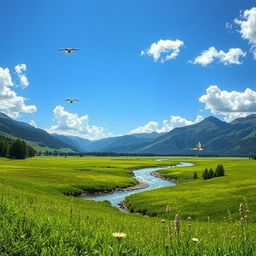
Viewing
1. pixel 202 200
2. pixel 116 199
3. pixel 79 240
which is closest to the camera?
pixel 79 240

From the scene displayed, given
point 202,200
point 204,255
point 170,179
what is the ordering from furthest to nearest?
1. point 170,179
2. point 202,200
3. point 204,255

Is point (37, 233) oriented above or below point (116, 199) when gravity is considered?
above

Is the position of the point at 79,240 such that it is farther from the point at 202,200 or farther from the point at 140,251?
the point at 202,200

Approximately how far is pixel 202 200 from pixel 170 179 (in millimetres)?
70790

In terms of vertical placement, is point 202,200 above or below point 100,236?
below

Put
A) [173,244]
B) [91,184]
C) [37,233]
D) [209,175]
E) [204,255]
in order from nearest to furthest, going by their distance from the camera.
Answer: [204,255]
[173,244]
[37,233]
[91,184]
[209,175]

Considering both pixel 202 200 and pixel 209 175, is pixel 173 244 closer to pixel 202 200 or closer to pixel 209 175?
pixel 202 200

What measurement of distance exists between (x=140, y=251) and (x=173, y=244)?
2.25 feet

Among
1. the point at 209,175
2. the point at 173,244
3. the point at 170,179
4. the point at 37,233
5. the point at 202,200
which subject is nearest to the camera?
the point at 173,244

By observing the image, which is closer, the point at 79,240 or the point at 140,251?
the point at 140,251

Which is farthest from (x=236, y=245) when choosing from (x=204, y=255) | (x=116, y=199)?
(x=116, y=199)

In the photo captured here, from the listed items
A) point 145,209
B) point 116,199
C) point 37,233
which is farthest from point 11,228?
point 116,199

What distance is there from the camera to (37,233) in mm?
8914

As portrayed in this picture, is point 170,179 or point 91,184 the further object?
point 170,179
